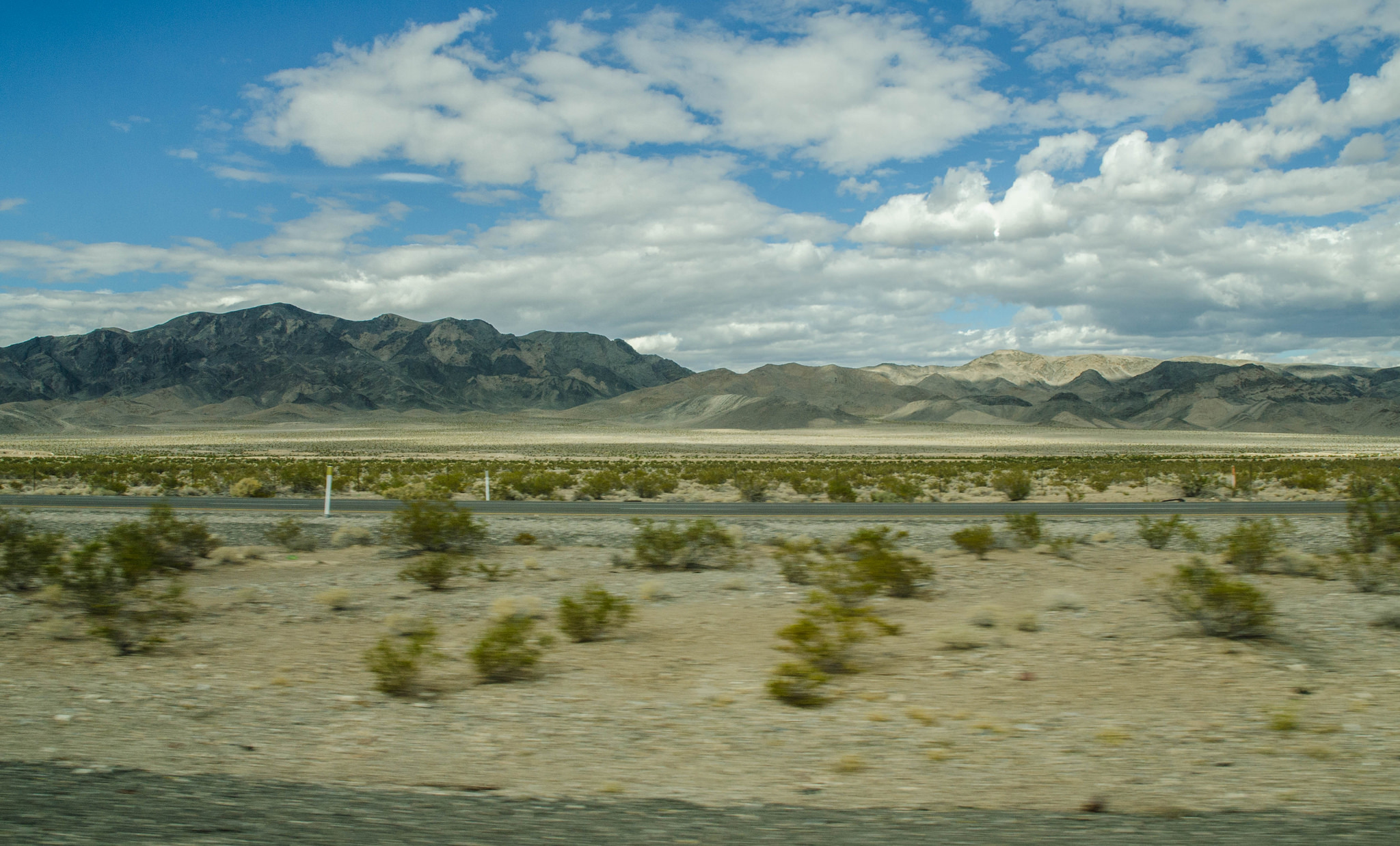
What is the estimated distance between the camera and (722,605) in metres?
10.5

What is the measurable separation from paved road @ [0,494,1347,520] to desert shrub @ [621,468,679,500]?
14.2 ft

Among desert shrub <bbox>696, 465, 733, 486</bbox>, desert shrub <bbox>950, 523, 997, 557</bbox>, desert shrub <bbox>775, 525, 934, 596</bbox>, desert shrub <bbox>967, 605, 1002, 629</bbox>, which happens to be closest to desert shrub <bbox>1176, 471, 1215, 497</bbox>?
desert shrub <bbox>696, 465, 733, 486</bbox>

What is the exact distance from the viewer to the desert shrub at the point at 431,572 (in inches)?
448

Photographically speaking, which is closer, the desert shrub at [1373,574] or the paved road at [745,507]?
the desert shrub at [1373,574]

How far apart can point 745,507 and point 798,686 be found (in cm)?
1618

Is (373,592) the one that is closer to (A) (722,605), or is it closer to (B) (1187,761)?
(A) (722,605)

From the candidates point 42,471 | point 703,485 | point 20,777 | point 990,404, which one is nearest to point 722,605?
point 20,777

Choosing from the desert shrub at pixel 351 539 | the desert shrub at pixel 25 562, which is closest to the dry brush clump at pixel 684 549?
the desert shrub at pixel 351 539

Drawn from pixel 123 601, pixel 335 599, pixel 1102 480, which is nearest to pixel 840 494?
pixel 1102 480

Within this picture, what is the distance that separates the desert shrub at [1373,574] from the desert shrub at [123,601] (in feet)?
43.9

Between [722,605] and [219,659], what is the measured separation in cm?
530

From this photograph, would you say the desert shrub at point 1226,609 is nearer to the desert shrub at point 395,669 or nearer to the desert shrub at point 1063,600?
the desert shrub at point 1063,600

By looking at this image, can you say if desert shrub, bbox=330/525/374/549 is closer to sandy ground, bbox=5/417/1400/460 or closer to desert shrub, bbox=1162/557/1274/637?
desert shrub, bbox=1162/557/1274/637

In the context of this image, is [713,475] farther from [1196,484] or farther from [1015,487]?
[1196,484]
